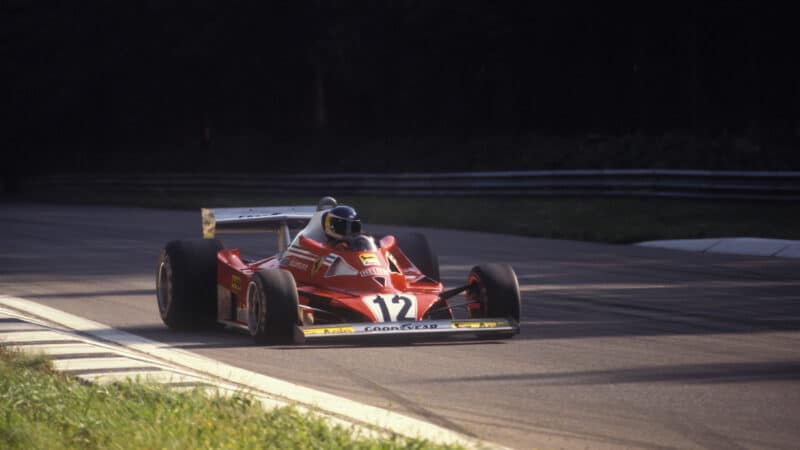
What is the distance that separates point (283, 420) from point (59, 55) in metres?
46.2

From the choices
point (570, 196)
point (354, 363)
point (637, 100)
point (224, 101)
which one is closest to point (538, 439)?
point (354, 363)

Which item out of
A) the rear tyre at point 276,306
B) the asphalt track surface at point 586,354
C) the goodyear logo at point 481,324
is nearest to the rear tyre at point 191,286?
the asphalt track surface at point 586,354

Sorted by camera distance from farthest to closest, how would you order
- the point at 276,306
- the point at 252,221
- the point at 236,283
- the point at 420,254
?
the point at 252,221
the point at 420,254
the point at 236,283
the point at 276,306

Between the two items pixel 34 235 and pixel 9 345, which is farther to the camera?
pixel 34 235

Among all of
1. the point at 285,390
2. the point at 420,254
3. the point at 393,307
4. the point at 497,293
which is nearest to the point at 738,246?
the point at 420,254

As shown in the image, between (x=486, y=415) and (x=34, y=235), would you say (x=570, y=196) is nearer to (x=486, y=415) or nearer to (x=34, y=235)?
(x=34, y=235)

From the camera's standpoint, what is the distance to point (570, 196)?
26391 millimetres

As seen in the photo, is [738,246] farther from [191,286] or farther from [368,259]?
[191,286]

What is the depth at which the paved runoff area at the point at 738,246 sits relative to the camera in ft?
55.7

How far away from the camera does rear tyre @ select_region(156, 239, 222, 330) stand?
10758 millimetres

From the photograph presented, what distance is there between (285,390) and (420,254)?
4015mm

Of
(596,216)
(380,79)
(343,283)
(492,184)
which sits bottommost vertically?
(596,216)

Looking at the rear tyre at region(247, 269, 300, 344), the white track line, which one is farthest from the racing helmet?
the white track line

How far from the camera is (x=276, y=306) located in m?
9.41
